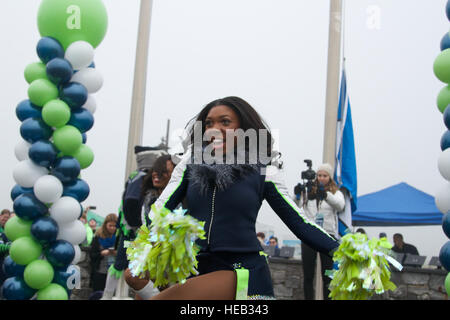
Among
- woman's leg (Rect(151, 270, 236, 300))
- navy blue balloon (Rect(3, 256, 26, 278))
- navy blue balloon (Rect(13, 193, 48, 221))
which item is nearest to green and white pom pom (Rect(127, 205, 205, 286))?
woman's leg (Rect(151, 270, 236, 300))

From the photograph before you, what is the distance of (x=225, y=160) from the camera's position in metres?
2.13

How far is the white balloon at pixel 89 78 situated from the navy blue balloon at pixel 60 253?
1.48 metres

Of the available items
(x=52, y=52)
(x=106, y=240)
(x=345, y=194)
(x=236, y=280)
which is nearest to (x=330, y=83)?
(x=345, y=194)

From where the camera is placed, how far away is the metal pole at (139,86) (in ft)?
18.9

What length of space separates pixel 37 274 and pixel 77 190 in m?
0.82

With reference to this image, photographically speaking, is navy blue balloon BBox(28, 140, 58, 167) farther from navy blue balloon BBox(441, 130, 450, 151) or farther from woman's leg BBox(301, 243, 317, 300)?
navy blue balloon BBox(441, 130, 450, 151)

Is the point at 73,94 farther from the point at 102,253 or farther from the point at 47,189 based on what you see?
the point at 102,253

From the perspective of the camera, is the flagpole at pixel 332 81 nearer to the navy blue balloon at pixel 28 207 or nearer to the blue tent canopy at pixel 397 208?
the navy blue balloon at pixel 28 207

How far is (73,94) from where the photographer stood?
4.61 metres

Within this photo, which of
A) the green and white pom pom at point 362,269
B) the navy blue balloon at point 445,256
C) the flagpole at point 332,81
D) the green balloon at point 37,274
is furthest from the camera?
the flagpole at point 332,81

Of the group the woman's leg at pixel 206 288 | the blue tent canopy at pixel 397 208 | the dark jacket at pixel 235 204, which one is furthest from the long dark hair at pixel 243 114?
the blue tent canopy at pixel 397 208

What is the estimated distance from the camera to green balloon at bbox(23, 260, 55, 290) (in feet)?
14.0
